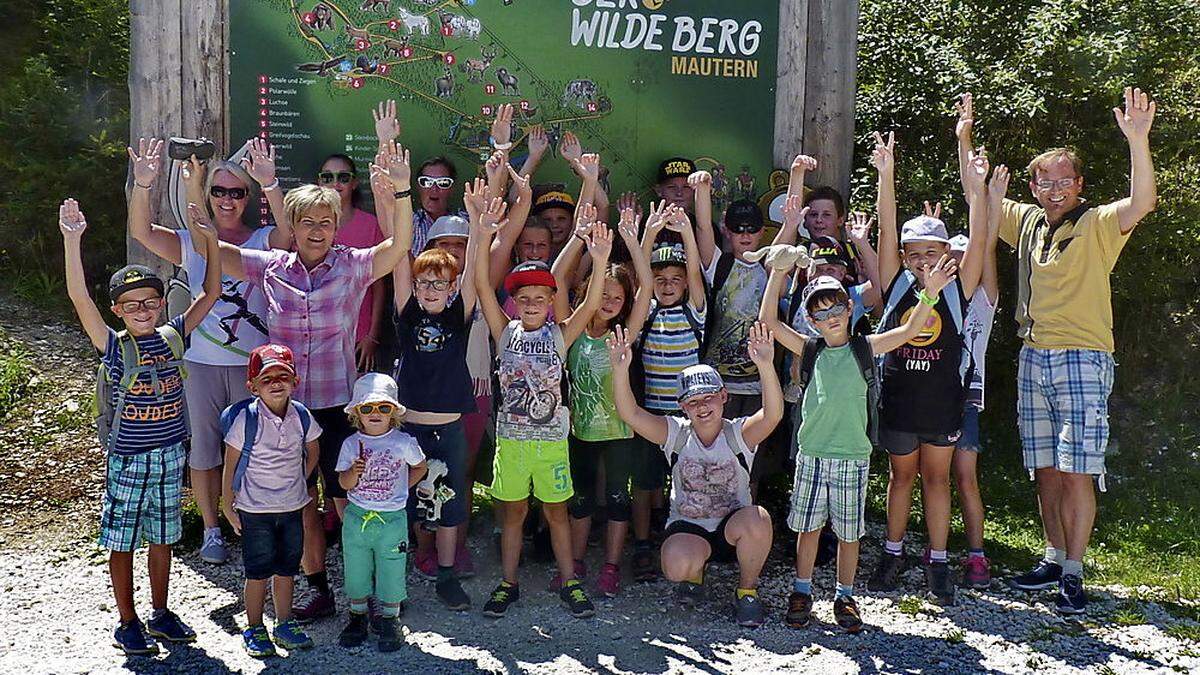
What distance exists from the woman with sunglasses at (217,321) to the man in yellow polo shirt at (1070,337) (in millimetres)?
3752

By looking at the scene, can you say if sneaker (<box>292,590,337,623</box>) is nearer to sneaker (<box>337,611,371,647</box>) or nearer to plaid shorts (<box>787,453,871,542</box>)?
sneaker (<box>337,611,371,647</box>)

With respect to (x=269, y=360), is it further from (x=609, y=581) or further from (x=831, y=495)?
(x=831, y=495)

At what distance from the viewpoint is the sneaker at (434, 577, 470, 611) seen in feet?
17.4

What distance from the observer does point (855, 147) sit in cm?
832

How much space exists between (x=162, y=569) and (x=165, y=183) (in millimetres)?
2535

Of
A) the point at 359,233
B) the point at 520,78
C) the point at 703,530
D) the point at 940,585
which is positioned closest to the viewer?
the point at 703,530

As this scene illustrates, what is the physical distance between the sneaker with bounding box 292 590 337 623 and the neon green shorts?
2.96 feet

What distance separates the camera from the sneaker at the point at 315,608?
513 cm

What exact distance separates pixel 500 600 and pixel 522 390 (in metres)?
0.98

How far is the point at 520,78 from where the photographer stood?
21.9 feet

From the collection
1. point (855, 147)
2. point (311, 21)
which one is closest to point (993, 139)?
point (855, 147)

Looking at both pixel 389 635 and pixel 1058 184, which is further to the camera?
pixel 1058 184

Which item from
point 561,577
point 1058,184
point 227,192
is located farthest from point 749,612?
point 227,192

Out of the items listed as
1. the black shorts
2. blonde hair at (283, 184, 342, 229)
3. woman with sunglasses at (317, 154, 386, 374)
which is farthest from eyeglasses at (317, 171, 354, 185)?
the black shorts
